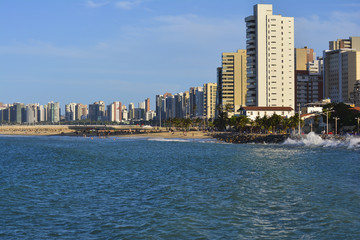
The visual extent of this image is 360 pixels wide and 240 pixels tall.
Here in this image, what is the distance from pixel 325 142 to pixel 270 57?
289 feet

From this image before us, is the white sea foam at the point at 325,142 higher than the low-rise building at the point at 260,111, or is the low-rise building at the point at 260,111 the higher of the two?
the low-rise building at the point at 260,111

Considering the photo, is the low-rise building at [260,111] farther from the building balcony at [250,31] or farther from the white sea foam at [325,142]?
the white sea foam at [325,142]

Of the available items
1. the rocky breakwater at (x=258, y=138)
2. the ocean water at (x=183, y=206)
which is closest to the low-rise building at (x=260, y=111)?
the rocky breakwater at (x=258, y=138)

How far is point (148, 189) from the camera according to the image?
3541 cm

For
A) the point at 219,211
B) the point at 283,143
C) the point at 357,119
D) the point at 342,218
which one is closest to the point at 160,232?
the point at 219,211

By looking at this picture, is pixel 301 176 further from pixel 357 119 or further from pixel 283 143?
pixel 357 119

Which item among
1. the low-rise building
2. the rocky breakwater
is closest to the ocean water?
the rocky breakwater

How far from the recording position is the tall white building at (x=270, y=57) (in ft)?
602

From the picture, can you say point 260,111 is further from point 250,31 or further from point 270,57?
point 250,31

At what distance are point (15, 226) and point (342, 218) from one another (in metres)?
18.4

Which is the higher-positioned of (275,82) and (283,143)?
(275,82)

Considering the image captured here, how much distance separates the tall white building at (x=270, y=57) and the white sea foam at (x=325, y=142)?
71.6 metres

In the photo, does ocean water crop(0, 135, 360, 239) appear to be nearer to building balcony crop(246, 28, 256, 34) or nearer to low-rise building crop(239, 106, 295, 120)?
low-rise building crop(239, 106, 295, 120)

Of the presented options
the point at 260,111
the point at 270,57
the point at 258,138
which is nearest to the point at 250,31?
the point at 270,57
